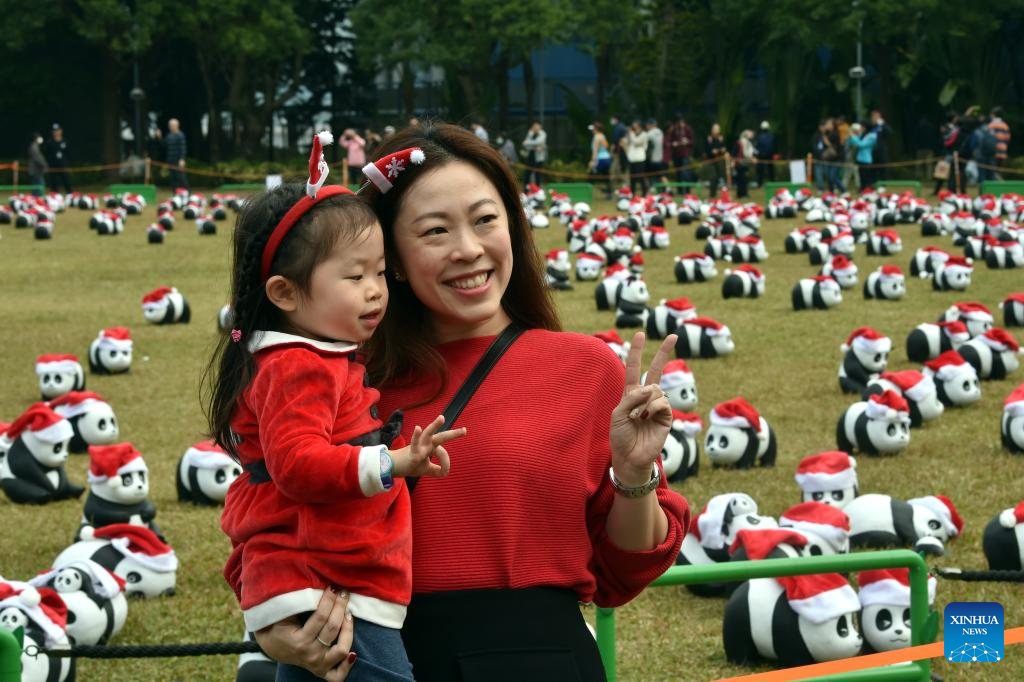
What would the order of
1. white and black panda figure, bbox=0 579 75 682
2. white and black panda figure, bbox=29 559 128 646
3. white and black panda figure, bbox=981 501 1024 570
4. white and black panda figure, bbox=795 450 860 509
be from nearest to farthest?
white and black panda figure, bbox=0 579 75 682 < white and black panda figure, bbox=29 559 128 646 < white and black panda figure, bbox=981 501 1024 570 < white and black panda figure, bbox=795 450 860 509

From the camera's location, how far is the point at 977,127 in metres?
35.4

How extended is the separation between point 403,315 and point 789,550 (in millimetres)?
3869

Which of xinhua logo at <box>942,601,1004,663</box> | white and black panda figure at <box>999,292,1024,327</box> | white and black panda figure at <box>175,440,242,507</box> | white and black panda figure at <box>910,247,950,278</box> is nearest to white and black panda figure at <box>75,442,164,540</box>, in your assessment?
white and black panda figure at <box>175,440,242,507</box>

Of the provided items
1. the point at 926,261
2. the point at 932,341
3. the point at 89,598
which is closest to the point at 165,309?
the point at 932,341

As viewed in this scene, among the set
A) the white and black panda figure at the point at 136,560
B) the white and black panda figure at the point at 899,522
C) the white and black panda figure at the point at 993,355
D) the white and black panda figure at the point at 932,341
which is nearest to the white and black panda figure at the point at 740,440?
the white and black panda figure at the point at 899,522

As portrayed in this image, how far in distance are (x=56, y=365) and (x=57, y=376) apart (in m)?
0.09

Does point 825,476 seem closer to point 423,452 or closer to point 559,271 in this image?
point 423,452

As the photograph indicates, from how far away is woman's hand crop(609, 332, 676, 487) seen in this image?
337cm

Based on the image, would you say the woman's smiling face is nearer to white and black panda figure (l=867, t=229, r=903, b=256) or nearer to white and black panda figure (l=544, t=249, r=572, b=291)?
white and black panda figure (l=544, t=249, r=572, b=291)

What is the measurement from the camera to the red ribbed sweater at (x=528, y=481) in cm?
333

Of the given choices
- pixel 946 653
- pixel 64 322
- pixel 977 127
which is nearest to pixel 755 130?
pixel 977 127

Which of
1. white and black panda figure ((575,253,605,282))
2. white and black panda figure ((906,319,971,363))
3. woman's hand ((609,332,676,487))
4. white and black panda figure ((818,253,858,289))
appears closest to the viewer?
woman's hand ((609,332,676,487))

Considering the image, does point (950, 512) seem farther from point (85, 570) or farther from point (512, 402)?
point (512, 402)

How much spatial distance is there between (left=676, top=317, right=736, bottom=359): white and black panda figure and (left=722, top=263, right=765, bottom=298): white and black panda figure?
4.36 metres
